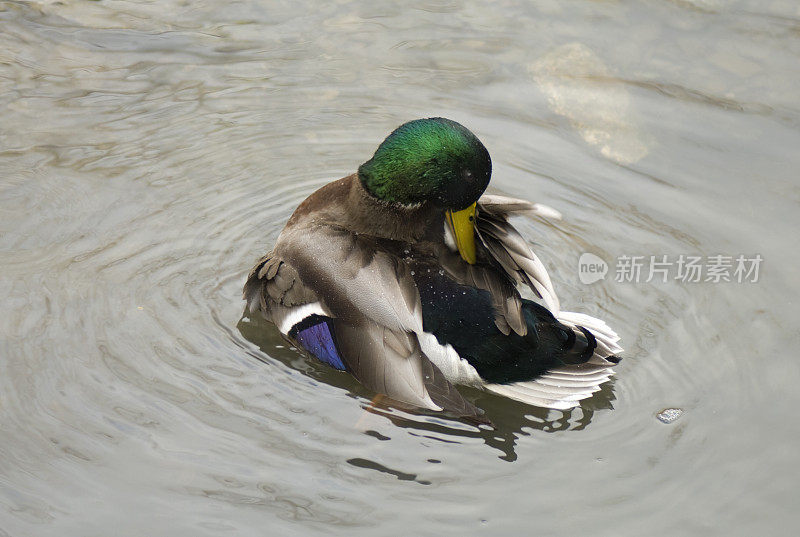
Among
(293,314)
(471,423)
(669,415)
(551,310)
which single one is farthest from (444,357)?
(669,415)

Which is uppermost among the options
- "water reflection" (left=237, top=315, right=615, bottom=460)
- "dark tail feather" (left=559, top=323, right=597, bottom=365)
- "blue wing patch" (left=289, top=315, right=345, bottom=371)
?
"dark tail feather" (left=559, top=323, right=597, bottom=365)

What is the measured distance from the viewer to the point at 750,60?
6262mm

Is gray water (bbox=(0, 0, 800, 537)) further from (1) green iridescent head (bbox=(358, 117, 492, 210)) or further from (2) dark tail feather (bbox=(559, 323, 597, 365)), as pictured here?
(1) green iridescent head (bbox=(358, 117, 492, 210))

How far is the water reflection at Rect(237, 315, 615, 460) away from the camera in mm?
3826

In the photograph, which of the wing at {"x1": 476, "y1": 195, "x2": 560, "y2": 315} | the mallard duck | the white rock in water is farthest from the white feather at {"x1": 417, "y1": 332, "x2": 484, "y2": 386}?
the white rock in water

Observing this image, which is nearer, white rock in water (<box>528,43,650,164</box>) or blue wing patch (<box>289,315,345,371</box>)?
blue wing patch (<box>289,315,345,371</box>)

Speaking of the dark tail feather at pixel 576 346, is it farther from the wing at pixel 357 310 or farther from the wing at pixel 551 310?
the wing at pixel 357 310

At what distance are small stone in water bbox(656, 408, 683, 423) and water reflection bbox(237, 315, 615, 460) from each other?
204 mm

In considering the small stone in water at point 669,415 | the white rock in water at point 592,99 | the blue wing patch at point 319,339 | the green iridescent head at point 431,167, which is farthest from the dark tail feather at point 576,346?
the white rock in water at point 592,99

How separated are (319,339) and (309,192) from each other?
1472 millimetres

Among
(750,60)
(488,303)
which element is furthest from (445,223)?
(750,60)

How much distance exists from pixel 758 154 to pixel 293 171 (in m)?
2.63

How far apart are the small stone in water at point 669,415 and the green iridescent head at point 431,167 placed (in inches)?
45.3

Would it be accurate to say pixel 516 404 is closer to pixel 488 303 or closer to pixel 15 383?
pixel 488 303
